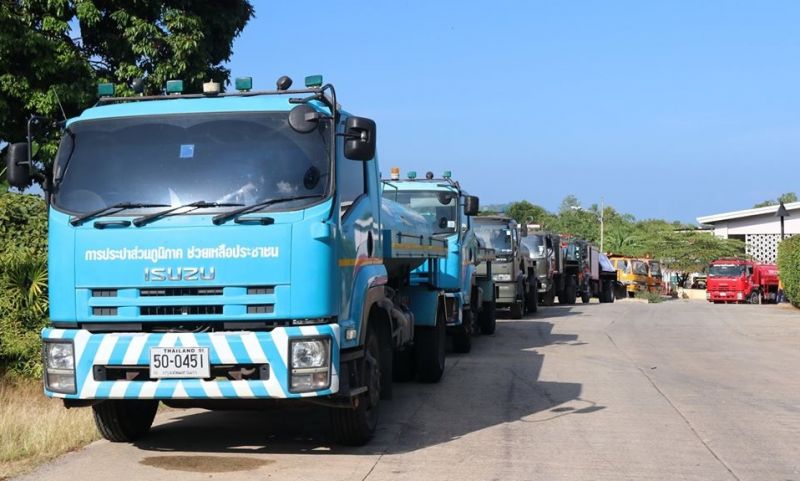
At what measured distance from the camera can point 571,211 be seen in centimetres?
8950

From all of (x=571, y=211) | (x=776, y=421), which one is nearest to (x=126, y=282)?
(x=776, y=421)

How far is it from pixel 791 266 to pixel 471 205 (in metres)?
18.7

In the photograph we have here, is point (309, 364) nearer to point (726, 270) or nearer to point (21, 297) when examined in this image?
point (21, 297)

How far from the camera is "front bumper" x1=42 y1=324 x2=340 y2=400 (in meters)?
6.27

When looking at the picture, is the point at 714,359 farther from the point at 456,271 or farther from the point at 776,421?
the point at 776,421

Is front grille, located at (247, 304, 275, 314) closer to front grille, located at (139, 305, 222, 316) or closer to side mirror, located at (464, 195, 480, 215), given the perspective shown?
front grille, located at (139, 305, 222, 316)

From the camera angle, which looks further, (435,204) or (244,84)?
(435,204)

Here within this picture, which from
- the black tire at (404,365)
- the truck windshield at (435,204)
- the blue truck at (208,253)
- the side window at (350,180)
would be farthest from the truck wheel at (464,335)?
the blue truck at (208,253)

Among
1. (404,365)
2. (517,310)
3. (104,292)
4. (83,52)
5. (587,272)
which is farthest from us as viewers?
(587,272)

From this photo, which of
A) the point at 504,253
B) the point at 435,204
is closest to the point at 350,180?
the point at 435,204

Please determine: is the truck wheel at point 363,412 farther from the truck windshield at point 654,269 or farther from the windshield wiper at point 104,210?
the truck windshield at point 654,269

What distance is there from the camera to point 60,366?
256 inches

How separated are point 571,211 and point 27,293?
3222 inches

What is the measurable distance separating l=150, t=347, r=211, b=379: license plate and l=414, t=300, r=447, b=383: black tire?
4.99 metres
